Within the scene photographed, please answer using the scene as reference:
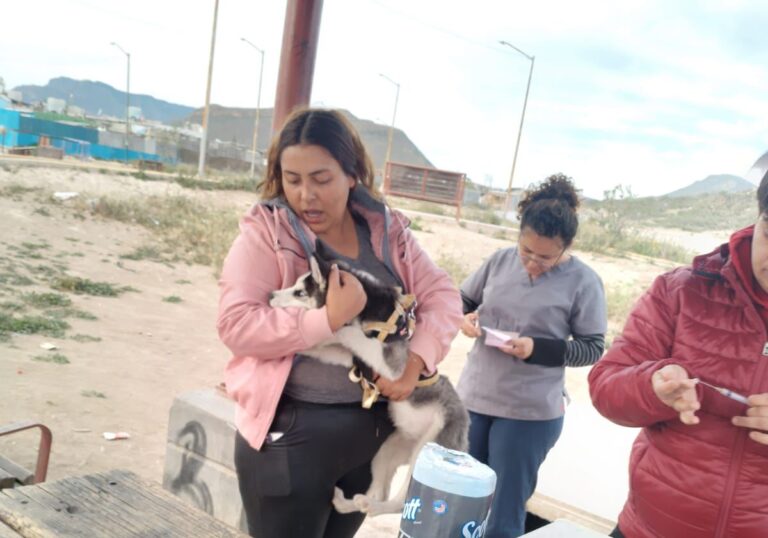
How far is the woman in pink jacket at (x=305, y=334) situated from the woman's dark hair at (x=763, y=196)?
84 centimetres

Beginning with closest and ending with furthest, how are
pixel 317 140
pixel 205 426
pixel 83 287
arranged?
pixel 317 140 → pixel 205 426 → pixel 83 287

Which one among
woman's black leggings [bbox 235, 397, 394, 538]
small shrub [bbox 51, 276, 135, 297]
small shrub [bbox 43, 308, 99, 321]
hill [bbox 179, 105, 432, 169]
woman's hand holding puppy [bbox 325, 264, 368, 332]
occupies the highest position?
hill [bbox 179, 105, 432, 169]

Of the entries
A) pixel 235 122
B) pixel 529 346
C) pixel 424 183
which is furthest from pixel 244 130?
pixel 529 346

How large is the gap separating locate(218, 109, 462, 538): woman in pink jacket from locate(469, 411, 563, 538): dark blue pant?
79cm

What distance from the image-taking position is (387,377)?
1.69m

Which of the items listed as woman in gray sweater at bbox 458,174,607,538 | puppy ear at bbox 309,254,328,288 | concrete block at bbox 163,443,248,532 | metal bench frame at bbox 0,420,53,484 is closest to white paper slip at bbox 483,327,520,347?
woman in gray sweater at bbox 458,174,607,538

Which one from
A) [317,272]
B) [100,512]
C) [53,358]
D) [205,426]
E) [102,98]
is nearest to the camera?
[100,512]

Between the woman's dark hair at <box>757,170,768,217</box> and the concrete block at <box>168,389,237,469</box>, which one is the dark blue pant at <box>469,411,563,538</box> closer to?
the concrete block at <box>168,389,237,469</box>

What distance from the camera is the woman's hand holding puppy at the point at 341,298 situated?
1.51m

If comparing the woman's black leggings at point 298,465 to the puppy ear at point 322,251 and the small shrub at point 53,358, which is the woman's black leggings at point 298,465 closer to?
the puppy ear at point 322,251

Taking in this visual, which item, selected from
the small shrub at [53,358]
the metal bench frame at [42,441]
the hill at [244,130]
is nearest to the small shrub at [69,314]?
the small shrub at [53,358]

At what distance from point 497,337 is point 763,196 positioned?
1147 millimetres

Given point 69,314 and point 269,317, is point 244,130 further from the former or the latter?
point 269,317

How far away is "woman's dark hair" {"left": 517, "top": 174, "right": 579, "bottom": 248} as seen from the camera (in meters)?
2.46
